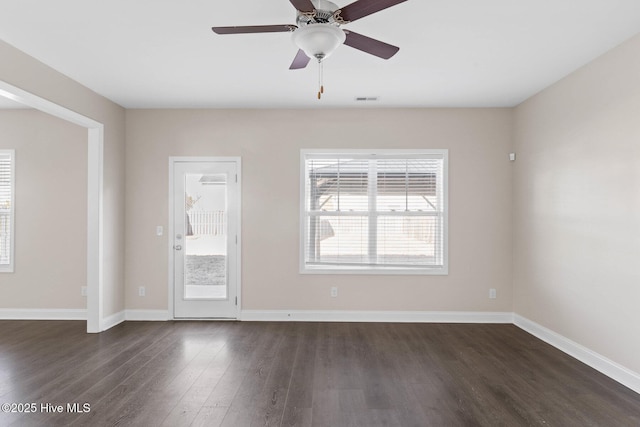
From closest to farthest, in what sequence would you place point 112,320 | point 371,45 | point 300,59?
1. point 371,45
2. point 300,59
3. point 112,320

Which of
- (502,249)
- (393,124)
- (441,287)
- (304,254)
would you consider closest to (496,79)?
(393,124)

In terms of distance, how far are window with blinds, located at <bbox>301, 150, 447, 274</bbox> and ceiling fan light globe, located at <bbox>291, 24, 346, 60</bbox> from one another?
2.67m

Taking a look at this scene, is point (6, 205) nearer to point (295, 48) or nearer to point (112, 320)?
point (112, 320)

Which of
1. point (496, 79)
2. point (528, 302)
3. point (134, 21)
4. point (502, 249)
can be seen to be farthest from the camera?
point (502, 249)

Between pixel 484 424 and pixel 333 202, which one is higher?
pixel 333 202

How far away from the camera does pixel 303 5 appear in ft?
7.22

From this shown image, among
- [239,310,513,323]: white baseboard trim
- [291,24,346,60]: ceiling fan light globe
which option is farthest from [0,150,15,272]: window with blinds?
[291,24,346,60]: ceiling fan light globe

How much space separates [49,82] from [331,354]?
3780 mm

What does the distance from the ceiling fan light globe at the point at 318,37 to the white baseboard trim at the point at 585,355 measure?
11.1 feet

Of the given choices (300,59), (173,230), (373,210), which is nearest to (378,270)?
(373,210)

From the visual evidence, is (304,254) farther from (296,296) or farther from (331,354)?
(331,354)

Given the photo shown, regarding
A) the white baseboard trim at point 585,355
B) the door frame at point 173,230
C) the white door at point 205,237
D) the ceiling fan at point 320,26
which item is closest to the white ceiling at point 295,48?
the ceiling fan at point 320,26

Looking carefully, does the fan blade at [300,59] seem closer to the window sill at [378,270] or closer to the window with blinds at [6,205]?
the window sill at [378,270]

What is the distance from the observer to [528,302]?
15.5 feet
